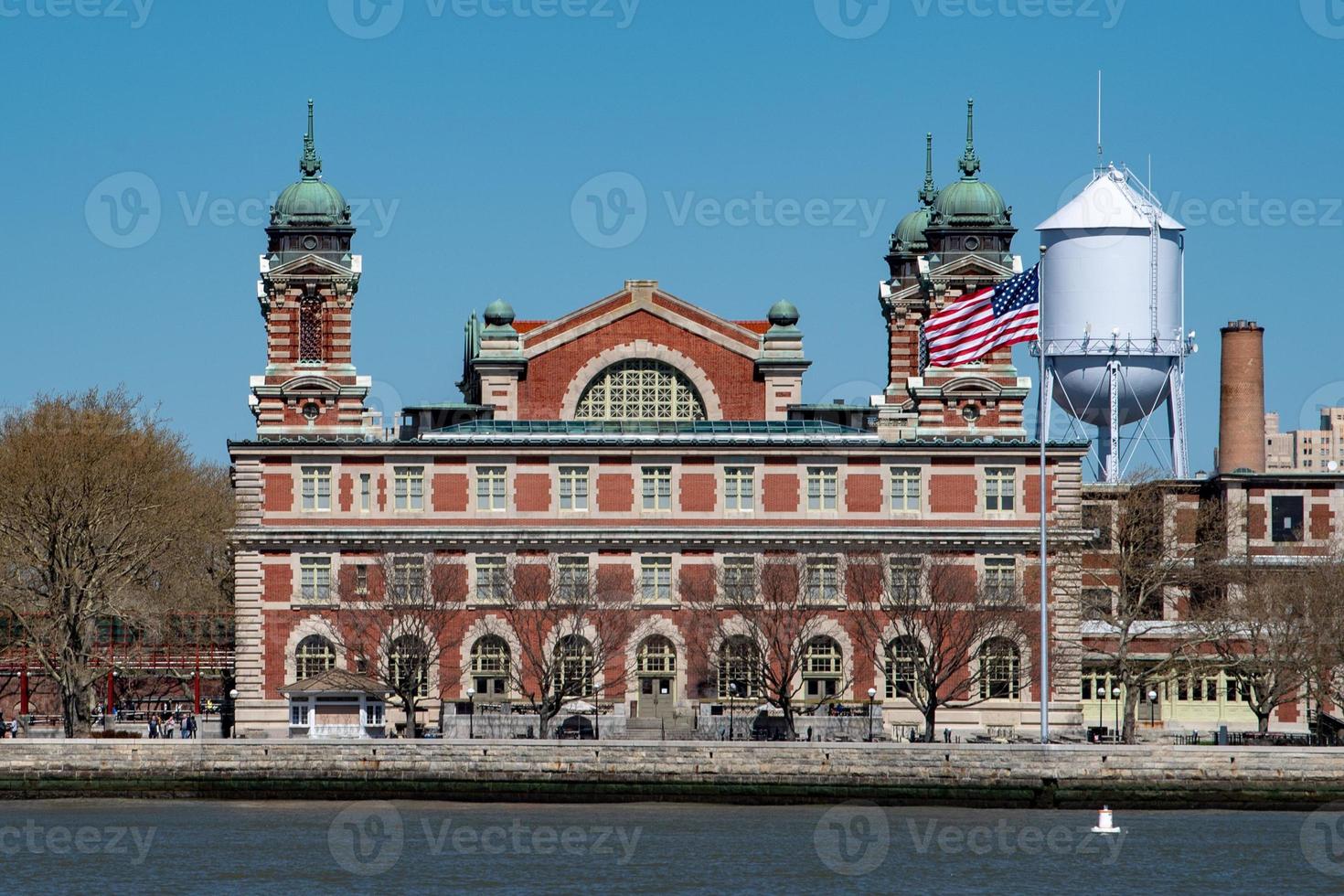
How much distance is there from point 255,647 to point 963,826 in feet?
117

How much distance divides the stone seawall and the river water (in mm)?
1088

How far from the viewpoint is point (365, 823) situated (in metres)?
85.0

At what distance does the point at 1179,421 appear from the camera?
142625 mm

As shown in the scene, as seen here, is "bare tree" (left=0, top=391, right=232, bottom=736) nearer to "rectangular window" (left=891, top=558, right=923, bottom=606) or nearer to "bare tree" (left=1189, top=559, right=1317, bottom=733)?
"rectangular window" (left=891, top=558, right=923, bottom=606)

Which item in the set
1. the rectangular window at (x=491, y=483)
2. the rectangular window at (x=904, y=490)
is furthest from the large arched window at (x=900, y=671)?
the rectangular window at (x=491, y=483)

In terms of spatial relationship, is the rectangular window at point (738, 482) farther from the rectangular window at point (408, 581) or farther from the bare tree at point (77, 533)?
the bare tree at point (77, 533)

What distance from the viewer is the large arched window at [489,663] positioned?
360 ft

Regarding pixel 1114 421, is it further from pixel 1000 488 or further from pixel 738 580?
pixel 738 580

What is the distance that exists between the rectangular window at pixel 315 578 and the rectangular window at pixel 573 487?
31.8ft

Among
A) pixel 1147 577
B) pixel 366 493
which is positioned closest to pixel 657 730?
pixel 366 493

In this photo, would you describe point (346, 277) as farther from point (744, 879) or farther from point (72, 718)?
point (744, 879)

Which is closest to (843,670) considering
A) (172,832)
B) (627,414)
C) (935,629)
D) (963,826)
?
(935,629)

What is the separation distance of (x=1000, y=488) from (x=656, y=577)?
14.4 meters

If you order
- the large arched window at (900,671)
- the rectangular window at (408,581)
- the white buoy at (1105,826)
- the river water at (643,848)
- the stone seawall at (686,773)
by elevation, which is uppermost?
the rectangular window at (408,581)
